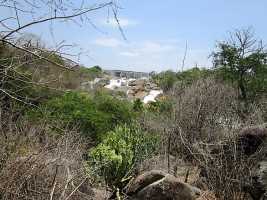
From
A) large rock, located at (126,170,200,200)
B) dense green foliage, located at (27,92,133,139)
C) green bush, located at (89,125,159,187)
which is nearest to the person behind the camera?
large rock, located at (126,170,200,200)

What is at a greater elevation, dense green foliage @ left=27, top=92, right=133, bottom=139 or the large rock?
dense green foliage @ left=27, top=92, right=133, bottom=139

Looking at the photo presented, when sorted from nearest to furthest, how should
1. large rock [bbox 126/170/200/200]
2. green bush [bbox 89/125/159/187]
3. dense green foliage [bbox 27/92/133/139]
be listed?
large rock [bbox 126/170/200/200]
green bush [bbox 89/125/159/187]
dense green foliage [bbox 27/92/133/139]

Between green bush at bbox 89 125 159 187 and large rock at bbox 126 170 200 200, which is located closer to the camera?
large rock at bbox 126 170 200 200

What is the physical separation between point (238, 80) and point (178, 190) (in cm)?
1786

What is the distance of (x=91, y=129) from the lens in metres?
17.6

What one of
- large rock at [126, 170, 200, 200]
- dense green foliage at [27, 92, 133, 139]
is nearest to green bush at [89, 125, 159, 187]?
large rock at [126, 170, 200, 200]

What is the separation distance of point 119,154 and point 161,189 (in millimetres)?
2234

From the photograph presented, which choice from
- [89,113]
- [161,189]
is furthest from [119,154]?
[89,113]

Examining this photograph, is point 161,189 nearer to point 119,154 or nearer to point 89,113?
point 119,154

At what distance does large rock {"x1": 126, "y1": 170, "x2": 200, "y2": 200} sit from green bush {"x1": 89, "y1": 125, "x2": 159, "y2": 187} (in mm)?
954

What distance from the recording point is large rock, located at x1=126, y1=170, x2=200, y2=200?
9477 millimetres

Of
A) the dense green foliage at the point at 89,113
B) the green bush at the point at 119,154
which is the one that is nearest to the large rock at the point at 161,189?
the green bush at the point at 119,154

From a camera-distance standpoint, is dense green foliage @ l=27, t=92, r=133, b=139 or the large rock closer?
the large rock

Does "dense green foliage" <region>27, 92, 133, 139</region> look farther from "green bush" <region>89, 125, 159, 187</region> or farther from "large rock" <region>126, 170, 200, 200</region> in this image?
"large rock" <region>126, 170, 200, 200</region>
